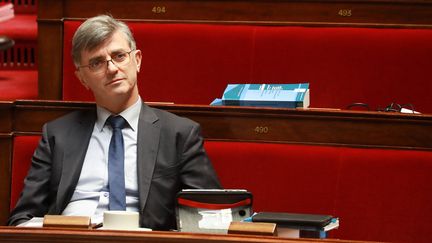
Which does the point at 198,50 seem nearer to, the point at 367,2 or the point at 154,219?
the point at 367,2

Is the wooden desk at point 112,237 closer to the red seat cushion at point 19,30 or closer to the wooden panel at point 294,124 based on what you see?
the wooden panel at point 294,124

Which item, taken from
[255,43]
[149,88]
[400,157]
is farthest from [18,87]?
[400,157]

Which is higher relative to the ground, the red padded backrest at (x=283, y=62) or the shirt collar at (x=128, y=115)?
the red padded backrest at (x=283, y=62)

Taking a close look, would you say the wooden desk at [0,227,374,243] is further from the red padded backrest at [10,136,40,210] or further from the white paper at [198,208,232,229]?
the red padded backrest at [10,136,40,210]

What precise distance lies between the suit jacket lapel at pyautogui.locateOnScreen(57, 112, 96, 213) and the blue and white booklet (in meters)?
0.16

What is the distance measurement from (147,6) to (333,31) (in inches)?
9.0

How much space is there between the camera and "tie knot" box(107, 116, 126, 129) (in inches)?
34.6

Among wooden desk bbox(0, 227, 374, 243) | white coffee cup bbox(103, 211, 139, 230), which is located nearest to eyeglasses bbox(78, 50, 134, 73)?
white coffee cup bbox(103, 211, 139, 230)

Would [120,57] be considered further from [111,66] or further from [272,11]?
[272,11]

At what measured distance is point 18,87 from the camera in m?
1.26

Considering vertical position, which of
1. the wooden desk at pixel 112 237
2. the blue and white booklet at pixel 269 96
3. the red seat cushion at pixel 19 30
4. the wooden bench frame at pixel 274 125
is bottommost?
the wooden desk at pixel 112 237

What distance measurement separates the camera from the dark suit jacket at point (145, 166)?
2.81 ft

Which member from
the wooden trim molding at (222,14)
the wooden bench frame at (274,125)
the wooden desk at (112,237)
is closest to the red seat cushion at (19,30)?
the wooden trim molding at (222,14)

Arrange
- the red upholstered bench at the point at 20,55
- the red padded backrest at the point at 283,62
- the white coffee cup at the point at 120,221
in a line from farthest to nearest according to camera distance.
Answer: the red upholstered bench at the point at 20,55 < the red padded backrest at the point at 283,62 < the white coffee cup at the point at 120,221
